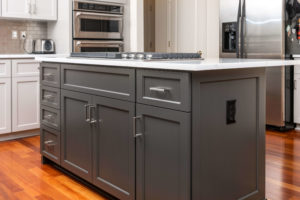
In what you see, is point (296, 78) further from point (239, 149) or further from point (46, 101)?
point (46, 101)

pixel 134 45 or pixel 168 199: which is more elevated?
pixel 134 45

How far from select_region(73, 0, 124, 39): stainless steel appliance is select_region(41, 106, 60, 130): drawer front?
175 centimetres

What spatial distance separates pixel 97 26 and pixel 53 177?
8.31 ft

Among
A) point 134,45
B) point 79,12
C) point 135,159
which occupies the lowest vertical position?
point 135,159

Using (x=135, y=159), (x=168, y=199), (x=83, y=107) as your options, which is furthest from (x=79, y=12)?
(x=168, y=199)

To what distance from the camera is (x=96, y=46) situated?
4812 mm

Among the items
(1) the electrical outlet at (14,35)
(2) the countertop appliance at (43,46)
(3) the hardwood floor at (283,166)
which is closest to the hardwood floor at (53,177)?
(3) the hardwood floor at (283,166)

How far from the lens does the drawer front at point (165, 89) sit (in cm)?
170

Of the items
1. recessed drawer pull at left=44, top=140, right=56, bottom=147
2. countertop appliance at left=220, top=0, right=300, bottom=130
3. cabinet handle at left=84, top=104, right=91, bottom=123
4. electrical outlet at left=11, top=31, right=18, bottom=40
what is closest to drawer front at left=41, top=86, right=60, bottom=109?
recessed drawer pull at left=44, top=140, right=56, bottom=147

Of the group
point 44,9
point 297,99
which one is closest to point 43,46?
point 44,9

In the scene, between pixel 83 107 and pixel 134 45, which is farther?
pixel 134 45

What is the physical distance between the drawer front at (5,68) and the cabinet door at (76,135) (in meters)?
1.39

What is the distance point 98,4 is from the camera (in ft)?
15.7

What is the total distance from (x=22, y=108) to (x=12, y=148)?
533 mm
